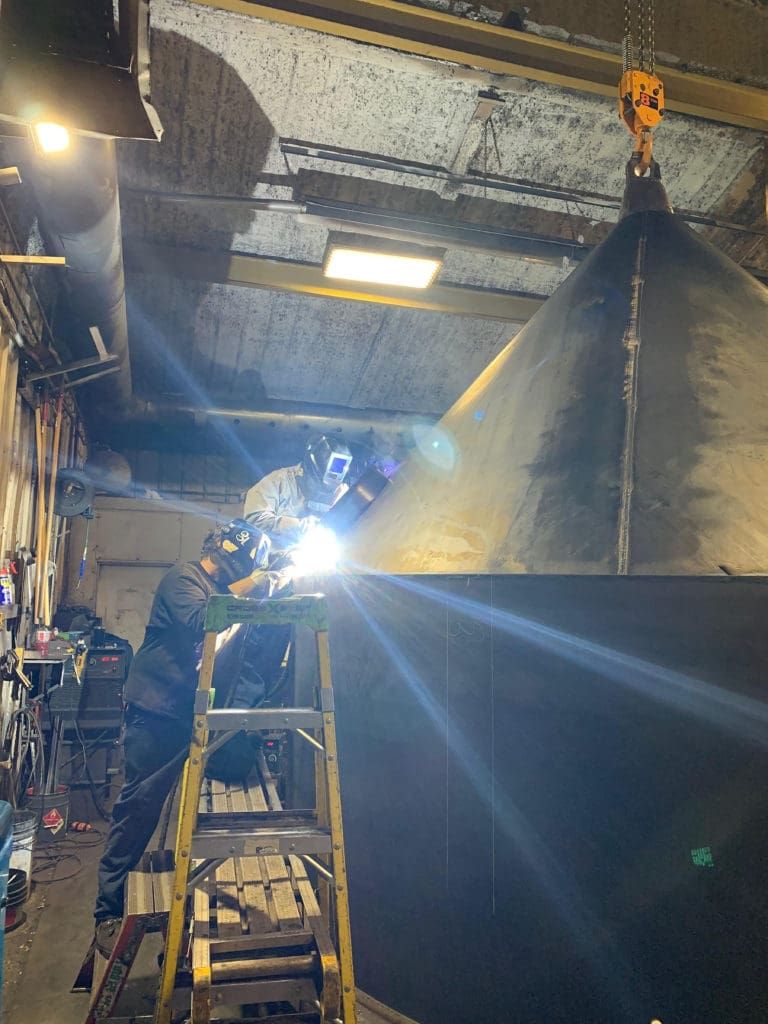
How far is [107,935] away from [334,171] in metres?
4.37

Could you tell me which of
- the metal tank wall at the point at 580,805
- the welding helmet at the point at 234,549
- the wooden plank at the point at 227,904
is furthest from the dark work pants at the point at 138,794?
the metal tank wall at the point at 580,805

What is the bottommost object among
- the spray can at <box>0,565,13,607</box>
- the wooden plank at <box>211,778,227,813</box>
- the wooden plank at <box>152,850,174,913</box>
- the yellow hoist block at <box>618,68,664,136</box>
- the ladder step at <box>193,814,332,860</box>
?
the wooden plank at <box>152,850,174,913</box>

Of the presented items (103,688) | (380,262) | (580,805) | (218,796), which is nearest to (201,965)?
(580,805)

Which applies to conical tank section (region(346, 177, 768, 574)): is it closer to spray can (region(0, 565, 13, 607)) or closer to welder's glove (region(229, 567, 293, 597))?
welder's glove (region(229, 567, 293, 597))

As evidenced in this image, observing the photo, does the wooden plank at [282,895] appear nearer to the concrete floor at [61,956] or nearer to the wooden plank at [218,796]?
the concrete floor at [61,956]

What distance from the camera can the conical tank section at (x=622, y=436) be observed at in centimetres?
184

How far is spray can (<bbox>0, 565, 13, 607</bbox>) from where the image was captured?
347 centimetres

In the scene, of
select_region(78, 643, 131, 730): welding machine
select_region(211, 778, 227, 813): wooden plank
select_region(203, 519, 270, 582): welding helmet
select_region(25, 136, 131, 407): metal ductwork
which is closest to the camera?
select_region(25, 136, 131, 407): metal ductwork

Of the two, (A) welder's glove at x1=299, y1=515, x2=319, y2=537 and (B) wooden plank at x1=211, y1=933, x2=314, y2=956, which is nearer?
(B) wooden plank at x1=211, y1=933, x2=314, y2=956

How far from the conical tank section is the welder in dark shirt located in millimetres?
1198

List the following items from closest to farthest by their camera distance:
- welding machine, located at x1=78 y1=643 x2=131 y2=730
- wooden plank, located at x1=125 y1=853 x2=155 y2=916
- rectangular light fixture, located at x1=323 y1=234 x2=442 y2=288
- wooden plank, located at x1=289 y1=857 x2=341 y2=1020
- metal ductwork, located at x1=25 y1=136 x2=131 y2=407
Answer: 1. wooden plank, located at x1=289 y1=857 x2=341 y2=1020
2. wooden plank, located at x1=125 y1=853 x2=155 y2=916
3. metal ductwork, located at x1=25 y1=136 x2=131 y2=407
4. rectangular light fixture, located at x1=323 y1=234 x2=442 y2=288
5. welding machine, located at x1=78 y1=643 x2=131 y2=730

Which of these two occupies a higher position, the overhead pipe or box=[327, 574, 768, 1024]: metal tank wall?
the overhead pipe

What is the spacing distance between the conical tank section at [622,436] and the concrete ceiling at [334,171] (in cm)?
169

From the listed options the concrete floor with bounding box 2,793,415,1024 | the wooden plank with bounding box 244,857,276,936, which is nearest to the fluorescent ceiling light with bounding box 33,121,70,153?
the wooden plank with bounding box 244,857,276,936
